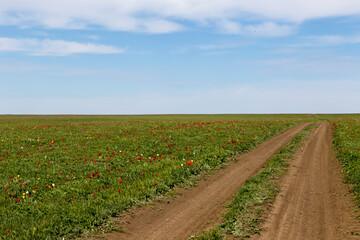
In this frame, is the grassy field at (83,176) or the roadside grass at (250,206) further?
the grassy field at (83,176)

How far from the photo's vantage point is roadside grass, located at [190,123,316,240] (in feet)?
21.9

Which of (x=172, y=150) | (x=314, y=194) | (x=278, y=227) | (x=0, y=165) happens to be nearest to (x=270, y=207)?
(x=278, y=227)

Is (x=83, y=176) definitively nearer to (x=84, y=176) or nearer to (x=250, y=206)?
(x=84, y=176)

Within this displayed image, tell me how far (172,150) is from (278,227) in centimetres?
1145

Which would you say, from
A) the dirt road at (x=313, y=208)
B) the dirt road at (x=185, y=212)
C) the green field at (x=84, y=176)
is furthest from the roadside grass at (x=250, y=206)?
the green field at (x=84, y=176)

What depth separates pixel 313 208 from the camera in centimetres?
828

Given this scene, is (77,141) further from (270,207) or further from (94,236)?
(270,207)

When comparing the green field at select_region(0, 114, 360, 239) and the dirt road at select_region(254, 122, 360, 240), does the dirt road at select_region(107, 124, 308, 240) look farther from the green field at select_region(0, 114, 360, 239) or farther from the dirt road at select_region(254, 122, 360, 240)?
the dirt road at select_region(254, 122, 360, 240)

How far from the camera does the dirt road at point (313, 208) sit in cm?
672

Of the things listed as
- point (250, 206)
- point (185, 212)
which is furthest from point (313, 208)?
point (185, 212)

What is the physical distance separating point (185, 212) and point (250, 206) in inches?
82.6

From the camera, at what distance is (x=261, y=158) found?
15.6 m

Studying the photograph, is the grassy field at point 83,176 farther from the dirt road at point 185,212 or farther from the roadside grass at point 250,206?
the roadside grass at point 250,206

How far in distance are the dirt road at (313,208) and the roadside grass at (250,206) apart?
31 cm
